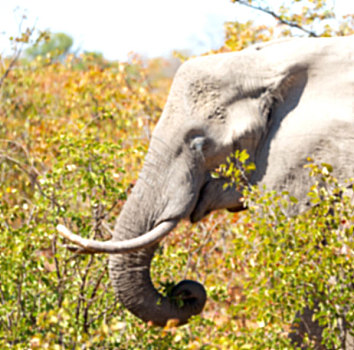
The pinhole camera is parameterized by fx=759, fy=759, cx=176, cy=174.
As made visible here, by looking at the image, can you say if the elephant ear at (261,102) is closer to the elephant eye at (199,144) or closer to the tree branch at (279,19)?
the elephant eye at (199,144)

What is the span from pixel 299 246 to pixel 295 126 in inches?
25.0

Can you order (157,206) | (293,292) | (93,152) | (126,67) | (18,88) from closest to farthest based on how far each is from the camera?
(293,292) → (157,206) → (93,152) → (126,67) → (18,88)

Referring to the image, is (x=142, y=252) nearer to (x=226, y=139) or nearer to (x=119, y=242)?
(x=119, y=242)

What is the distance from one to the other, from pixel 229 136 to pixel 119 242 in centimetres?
71

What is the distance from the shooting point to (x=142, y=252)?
346cm

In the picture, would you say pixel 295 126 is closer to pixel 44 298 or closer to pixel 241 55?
pixel 241 55

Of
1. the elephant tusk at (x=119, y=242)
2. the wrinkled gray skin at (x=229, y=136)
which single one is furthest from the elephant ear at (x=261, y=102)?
the elephant tusk at (x=119, y=242)

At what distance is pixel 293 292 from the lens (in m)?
3.07

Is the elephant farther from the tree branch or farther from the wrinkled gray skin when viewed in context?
the tree branch

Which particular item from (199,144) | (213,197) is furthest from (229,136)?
(213,197)

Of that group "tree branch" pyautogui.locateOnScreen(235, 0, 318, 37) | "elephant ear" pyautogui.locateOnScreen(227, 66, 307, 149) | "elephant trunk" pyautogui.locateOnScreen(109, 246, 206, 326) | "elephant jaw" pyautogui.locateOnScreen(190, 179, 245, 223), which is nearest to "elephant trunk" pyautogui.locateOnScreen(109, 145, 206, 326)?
"elephant trunk" pyautogui.locateOnScreen(109, 246, 206, 326)

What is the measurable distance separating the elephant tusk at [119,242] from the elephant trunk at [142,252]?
0.04 m

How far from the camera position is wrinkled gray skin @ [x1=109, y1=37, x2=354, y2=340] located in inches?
136

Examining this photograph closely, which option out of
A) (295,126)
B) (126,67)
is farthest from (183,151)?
(126,67)
